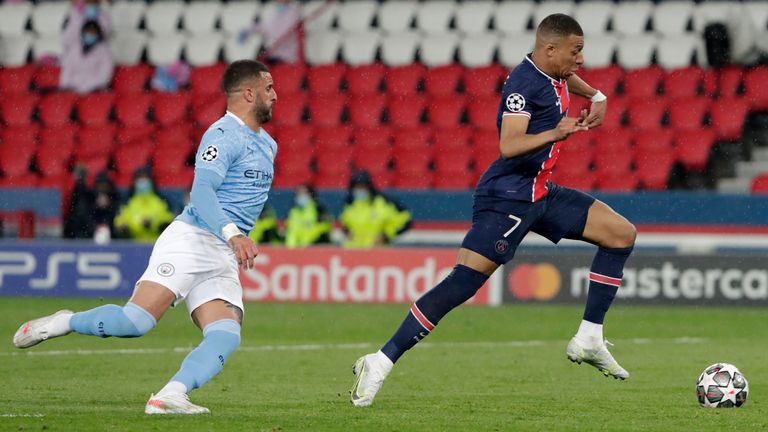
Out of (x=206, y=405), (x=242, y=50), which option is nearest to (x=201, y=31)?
(x=242, y=50)

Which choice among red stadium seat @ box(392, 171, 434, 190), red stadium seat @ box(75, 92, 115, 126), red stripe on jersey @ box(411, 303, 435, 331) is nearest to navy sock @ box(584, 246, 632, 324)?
red stripe on jersey @ box(411, 303, 435, 331)

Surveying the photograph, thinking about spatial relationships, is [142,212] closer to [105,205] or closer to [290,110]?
[105,205]

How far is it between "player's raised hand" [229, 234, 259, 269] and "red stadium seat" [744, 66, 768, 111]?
1543cm

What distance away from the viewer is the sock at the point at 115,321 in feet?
25.0

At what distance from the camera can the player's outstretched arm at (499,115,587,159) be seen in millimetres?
7840

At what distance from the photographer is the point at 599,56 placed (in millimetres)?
22547

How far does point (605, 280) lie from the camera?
893cm

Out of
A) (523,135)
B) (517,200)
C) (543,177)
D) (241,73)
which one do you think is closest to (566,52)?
(523,135)

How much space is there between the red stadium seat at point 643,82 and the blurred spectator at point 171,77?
7078 millimetres

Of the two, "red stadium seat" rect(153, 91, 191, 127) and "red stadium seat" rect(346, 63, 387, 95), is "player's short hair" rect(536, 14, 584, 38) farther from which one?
"red stadium seat" rect(153, 91, 191, 127)

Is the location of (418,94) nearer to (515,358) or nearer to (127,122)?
(127,122)

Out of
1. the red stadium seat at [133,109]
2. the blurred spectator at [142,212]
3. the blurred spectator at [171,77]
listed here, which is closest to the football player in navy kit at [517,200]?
the blurred spectator at [142,212]

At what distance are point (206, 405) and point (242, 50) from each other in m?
15.7

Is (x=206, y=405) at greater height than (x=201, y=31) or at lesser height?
lesser
